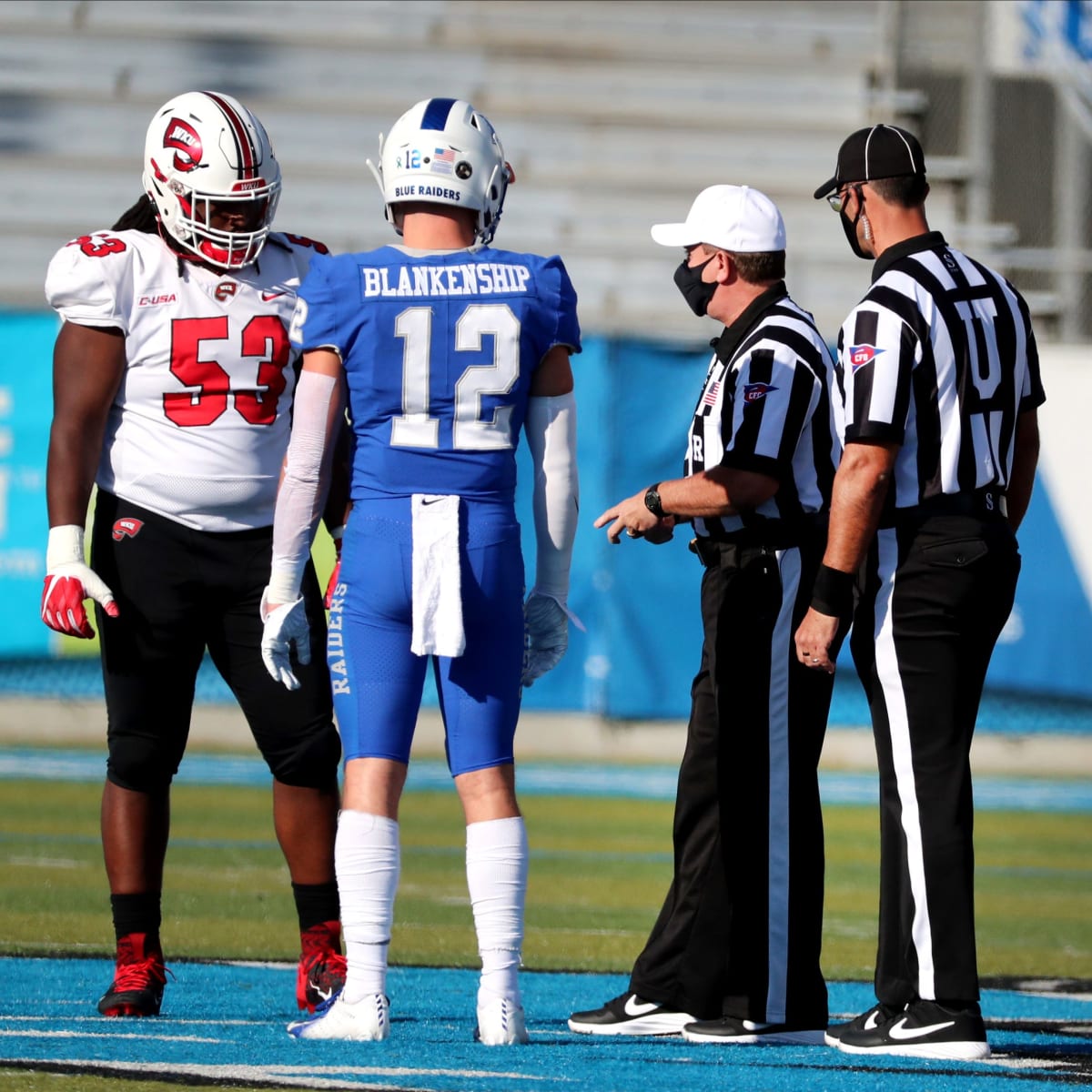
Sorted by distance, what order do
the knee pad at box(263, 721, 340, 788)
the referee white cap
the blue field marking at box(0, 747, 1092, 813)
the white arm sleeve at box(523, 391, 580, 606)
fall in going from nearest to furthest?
1. the white arm sleeve at box(523, 391, 580, 606)
2. the referee white cap
3. the knee pad at box(263, 721, 340, 788)
4. the blue field marking at box(0, 747, 1092, 813)

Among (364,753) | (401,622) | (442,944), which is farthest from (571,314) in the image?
(442,944)

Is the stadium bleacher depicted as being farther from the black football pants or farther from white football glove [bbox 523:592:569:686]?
white football glove [bbox 523:592:569:686]

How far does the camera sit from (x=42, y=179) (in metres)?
13.6

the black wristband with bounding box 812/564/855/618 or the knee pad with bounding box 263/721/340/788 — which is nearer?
the black wristband with bounding box 812/564/855/618

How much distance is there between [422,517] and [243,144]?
1.02 metres

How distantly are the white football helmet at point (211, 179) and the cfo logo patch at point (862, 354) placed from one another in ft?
4.33

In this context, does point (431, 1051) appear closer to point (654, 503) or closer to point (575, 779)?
point (654, 503)

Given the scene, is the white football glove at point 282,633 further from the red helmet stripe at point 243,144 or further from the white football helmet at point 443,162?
the red helmet stripe at point 243,144

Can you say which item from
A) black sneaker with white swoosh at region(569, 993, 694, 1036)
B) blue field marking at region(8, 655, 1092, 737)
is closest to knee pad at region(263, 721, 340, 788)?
black sneaker with white swoosh at region(569, 993, 694, 1036)

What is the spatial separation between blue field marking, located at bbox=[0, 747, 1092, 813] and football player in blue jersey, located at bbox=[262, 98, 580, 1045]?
5743 millimetres

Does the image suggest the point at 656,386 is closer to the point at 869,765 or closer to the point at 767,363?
the point at 869,765

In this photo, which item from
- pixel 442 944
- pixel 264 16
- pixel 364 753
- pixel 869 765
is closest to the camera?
pixel 364 753

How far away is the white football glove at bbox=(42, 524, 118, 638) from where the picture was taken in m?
4.06

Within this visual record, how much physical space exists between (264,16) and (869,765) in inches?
289
